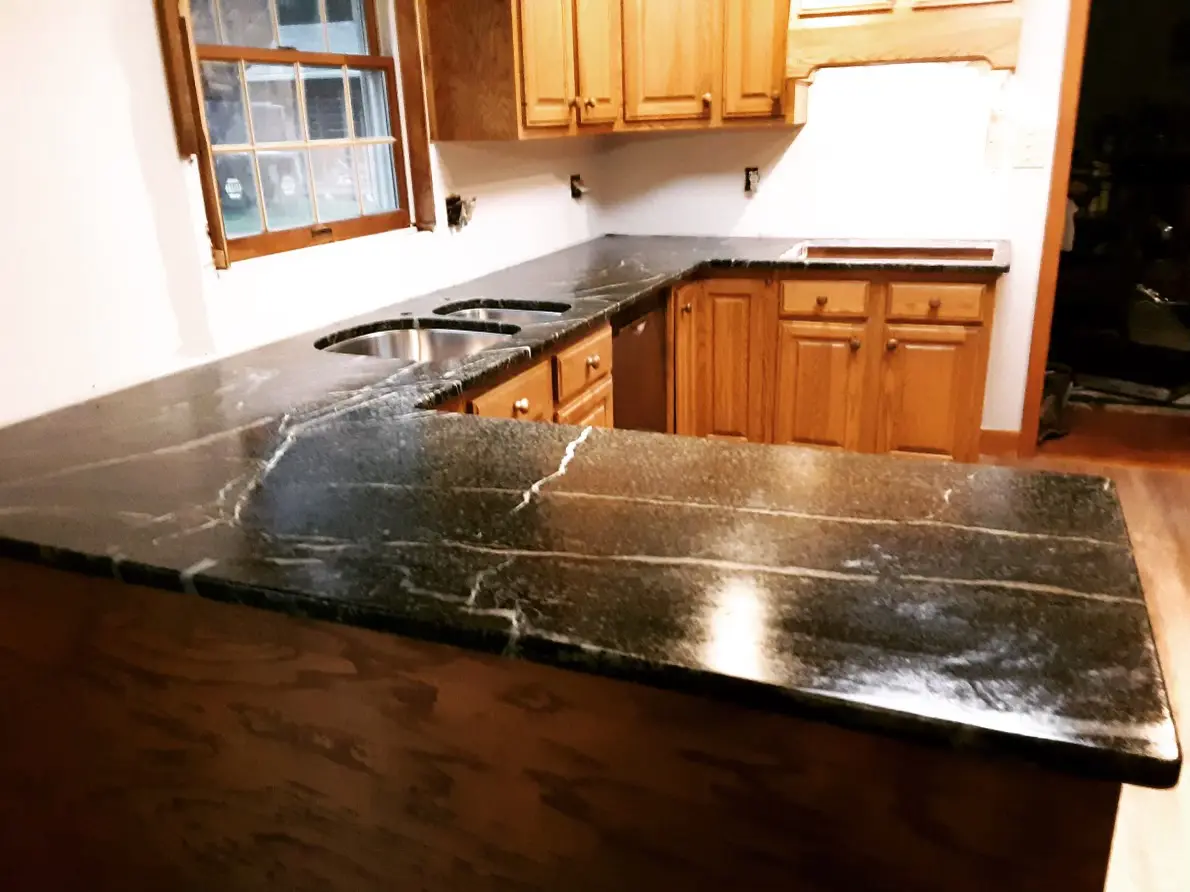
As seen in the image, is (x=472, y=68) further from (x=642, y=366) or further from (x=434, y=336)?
(x=642, y=366)

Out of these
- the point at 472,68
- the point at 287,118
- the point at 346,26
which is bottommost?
the point at 287,118

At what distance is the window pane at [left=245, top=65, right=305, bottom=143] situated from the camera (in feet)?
7.74

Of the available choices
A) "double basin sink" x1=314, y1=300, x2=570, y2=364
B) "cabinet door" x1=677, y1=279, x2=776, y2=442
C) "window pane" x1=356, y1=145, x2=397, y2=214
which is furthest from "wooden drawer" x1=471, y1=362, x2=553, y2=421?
"cabinet door" x1=677, y1=279, x2=776, y2=442

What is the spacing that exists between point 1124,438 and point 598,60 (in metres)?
2.88

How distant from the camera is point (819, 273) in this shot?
11.2ft

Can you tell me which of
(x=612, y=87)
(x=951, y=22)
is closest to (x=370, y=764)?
(x=612, y=87)

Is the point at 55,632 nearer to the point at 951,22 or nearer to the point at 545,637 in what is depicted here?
the point at 545,637

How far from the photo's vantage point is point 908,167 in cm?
376

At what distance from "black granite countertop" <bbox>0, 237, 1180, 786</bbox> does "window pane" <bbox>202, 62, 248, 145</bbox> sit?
0.86 m

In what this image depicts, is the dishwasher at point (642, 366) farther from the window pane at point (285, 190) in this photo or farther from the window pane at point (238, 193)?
the window pane at point (238, 193)

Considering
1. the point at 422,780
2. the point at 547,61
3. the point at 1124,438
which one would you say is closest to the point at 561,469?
the point at 422,780

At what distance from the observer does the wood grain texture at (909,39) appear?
3.30 metres

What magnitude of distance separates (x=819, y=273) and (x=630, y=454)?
2.19 meters

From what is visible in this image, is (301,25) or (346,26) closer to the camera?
(301,25)
